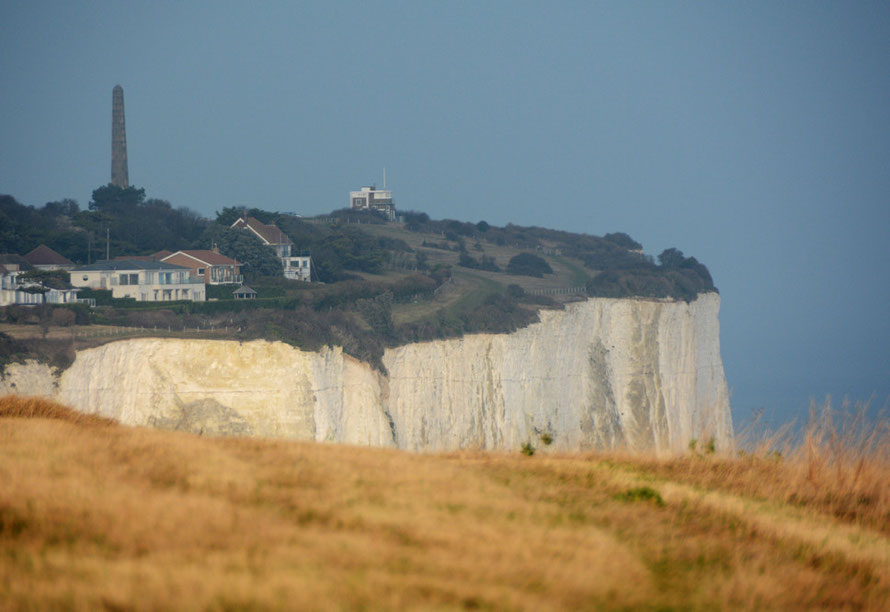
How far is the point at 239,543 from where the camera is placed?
22.7ft

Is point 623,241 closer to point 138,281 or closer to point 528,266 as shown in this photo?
point 528,266

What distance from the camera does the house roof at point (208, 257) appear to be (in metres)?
65.8

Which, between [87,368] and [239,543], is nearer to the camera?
[239,543]

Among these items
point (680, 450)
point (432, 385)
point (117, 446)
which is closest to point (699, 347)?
point (432, 385)

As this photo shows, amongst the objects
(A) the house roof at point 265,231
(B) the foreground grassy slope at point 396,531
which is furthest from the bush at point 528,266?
(B) the foreground grassy slope at point 396,531

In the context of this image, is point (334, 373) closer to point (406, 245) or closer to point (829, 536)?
point (829, 536)

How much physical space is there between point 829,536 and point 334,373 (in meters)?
39.0

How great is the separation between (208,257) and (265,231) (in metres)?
11.1

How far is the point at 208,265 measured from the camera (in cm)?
6531

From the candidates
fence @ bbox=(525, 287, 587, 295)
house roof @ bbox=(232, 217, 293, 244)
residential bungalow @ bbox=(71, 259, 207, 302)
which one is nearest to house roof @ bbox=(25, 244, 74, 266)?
residential bungalow @ bbox=(71, 259, 207, 302)

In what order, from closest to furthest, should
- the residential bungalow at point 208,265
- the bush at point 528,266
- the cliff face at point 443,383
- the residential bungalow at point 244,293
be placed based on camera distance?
the cliff face at point 443,383
the residential bungalow at point 244,293
the residential bungalow at point 208,265
the bush at point 528,266

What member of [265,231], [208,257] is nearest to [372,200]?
[265,231]

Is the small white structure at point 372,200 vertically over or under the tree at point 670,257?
over

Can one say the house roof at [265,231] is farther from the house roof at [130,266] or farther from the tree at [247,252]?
the house roof at [130,266]
